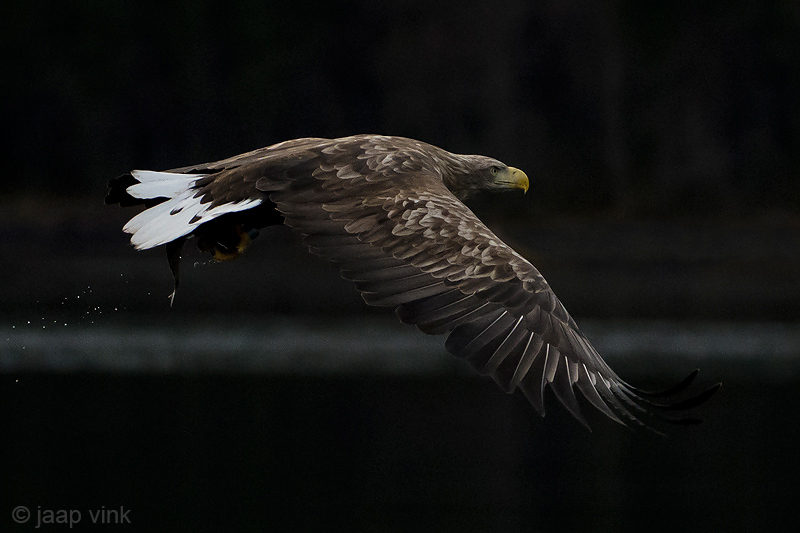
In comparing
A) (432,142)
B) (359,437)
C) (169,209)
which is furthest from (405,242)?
(432,142)

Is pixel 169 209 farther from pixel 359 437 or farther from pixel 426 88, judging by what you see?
pixel 426 88

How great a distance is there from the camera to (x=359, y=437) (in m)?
9.98

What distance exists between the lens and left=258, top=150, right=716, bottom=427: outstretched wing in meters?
4.84

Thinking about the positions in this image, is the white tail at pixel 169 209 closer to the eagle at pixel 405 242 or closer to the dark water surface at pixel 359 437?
the eagle at pixel 405 242

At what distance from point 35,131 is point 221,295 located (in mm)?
4814

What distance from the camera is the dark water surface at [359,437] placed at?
27.8 ft

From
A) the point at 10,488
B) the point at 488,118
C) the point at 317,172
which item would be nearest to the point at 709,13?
the point at 488,118

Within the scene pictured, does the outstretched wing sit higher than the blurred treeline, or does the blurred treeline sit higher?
the outstretched wing

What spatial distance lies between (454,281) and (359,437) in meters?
5.10

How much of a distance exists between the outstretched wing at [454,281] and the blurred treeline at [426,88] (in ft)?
41.7

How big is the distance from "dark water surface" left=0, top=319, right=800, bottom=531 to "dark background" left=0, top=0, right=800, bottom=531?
1.6 inches

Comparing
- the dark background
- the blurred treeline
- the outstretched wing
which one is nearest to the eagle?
the outstretched wing

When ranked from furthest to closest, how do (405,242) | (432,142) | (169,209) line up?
(432,142), (169,209), (405,242)

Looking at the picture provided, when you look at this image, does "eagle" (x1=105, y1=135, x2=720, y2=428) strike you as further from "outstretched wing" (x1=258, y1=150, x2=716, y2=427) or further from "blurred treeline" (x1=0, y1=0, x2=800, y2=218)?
"blurred treeline" (x1=0, y1=0, x2=800, y2=218)
